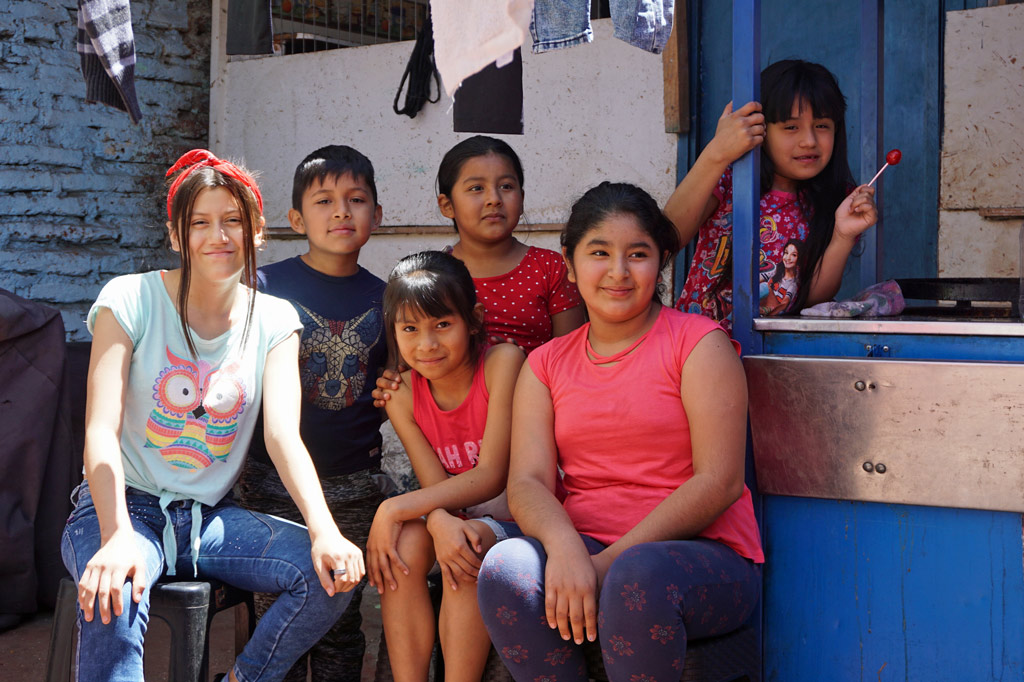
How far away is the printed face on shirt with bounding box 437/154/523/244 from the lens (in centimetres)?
260

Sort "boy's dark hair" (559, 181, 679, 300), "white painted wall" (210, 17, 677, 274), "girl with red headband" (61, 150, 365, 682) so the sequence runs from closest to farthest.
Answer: "girl with red headband" (61, 150, 365, 682) < "boy's dark hair" (559, 181, 679, 300) < "white painted wall" (210, 17, 677, 274)

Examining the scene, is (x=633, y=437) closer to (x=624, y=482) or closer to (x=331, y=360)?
(x=624, y=482)

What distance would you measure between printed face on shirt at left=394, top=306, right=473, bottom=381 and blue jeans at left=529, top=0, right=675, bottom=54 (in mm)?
683

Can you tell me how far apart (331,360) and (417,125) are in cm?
228

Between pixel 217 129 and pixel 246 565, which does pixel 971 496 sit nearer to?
pixel 246 565

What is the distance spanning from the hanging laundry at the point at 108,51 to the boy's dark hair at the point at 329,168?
0.49m

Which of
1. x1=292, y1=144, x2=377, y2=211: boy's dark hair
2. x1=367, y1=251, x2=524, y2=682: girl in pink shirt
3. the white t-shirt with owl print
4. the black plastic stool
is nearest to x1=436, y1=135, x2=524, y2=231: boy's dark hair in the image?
x1=292, y1=144, x2=377, y2=211: boy's dark hair

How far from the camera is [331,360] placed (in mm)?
2520

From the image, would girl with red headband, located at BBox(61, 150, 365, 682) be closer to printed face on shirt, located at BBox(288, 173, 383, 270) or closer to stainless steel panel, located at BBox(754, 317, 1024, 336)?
printed face on shirt, located at BBox(288, 173, 383, 270)

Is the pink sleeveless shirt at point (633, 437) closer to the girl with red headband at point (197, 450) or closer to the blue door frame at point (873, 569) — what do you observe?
the blue door frame at point (873, 569)

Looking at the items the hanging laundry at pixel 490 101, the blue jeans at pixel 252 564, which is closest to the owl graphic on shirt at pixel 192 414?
the blue jeans at pixel 252 564

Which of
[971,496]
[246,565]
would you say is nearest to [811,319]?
[971,496]

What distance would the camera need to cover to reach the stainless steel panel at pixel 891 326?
1938 millimetres

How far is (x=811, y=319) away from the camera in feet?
7.01
